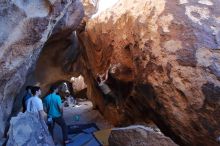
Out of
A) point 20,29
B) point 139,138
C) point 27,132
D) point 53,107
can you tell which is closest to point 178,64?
point 139,138

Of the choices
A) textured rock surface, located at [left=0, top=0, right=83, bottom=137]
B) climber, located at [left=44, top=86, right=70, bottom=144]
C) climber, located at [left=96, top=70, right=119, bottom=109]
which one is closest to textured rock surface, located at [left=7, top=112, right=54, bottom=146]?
textured rock surface, located at [left=0, top=0, right=83, bottom=137]

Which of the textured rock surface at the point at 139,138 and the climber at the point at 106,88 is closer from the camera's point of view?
the textured rock surface at the point at 139,138

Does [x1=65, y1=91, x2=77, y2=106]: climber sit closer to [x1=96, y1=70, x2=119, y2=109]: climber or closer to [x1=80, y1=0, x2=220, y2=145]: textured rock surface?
[x1=96, y1=70, x2=119, y2=109]: climber

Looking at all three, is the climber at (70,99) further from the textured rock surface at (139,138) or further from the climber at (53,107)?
the textured rock surface at (139,138)

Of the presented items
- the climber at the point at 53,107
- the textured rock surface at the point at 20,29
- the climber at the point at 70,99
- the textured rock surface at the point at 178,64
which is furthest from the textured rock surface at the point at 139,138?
the climber at the point at 70,99

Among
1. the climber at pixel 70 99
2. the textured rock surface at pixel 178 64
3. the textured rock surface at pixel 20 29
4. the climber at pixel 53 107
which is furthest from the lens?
the climber at pixel 70 99

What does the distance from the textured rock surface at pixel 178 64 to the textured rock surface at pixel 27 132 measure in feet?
5.39

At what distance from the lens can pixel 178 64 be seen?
4.52 m

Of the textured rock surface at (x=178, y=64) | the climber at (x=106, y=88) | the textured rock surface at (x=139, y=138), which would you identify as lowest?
the textured rock surface at (x=139, y=138)

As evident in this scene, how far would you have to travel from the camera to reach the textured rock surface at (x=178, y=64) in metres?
4.28

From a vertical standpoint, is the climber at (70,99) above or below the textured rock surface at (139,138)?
below

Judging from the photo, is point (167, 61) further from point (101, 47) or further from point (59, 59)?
point (59, 59)

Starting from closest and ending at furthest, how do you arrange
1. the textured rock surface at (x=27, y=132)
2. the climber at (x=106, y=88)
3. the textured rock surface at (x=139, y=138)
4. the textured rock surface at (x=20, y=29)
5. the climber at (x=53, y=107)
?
the textured rock surface at (x=20, y=29) < the textured rock surface at (x=27, y=132) < the textured rock surface at (x=139, y=138) < the climber at (x=53, y=107) < the climber at (x=106, y=88)

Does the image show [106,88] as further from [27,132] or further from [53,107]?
[27,132]
